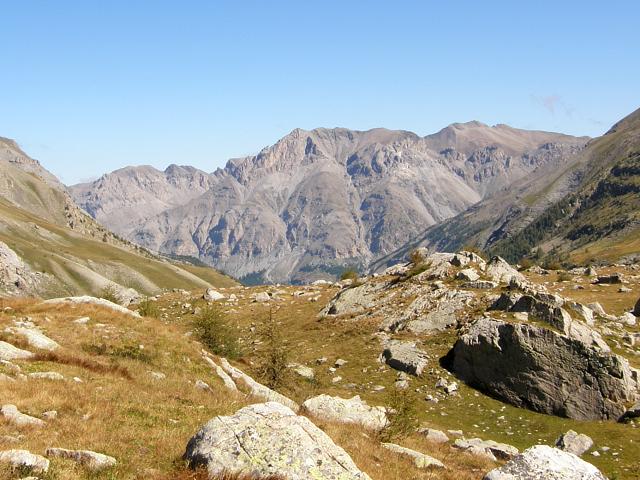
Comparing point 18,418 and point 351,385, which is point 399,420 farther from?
point 351,385

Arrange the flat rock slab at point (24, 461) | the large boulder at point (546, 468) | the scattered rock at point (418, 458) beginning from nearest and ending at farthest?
the flat rock slab at point (24, 461) < the large boulder at point (546, 468) < the scattered rock at point (418, 458)

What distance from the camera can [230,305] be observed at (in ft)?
225

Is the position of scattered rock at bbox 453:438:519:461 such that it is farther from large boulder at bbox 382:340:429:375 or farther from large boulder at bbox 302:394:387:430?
large boulder at bbox 382:340:429:375

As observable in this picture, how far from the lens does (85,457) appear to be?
11.5 meters

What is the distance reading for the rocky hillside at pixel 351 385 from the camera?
40.0ft

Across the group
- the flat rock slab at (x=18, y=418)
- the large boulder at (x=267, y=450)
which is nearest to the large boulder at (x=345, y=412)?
the large boulder at (x=267, y=450)

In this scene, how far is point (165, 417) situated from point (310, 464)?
23.3ft

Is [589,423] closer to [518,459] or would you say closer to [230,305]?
[518,459]

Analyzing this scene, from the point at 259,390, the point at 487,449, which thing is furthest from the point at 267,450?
the point at 487,449

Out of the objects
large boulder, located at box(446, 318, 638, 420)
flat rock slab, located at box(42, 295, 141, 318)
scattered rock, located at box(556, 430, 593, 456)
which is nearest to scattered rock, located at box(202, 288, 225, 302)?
flat rock slab, located at box(42, 295, 141, 318)

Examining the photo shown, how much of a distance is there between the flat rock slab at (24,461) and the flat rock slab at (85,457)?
86 cm

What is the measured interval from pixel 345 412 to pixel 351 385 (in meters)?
14.3

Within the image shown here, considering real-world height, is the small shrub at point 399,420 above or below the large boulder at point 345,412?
above

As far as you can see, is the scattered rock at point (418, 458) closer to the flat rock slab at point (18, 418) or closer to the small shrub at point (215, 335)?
the flat rock slab at point (18, 418)
